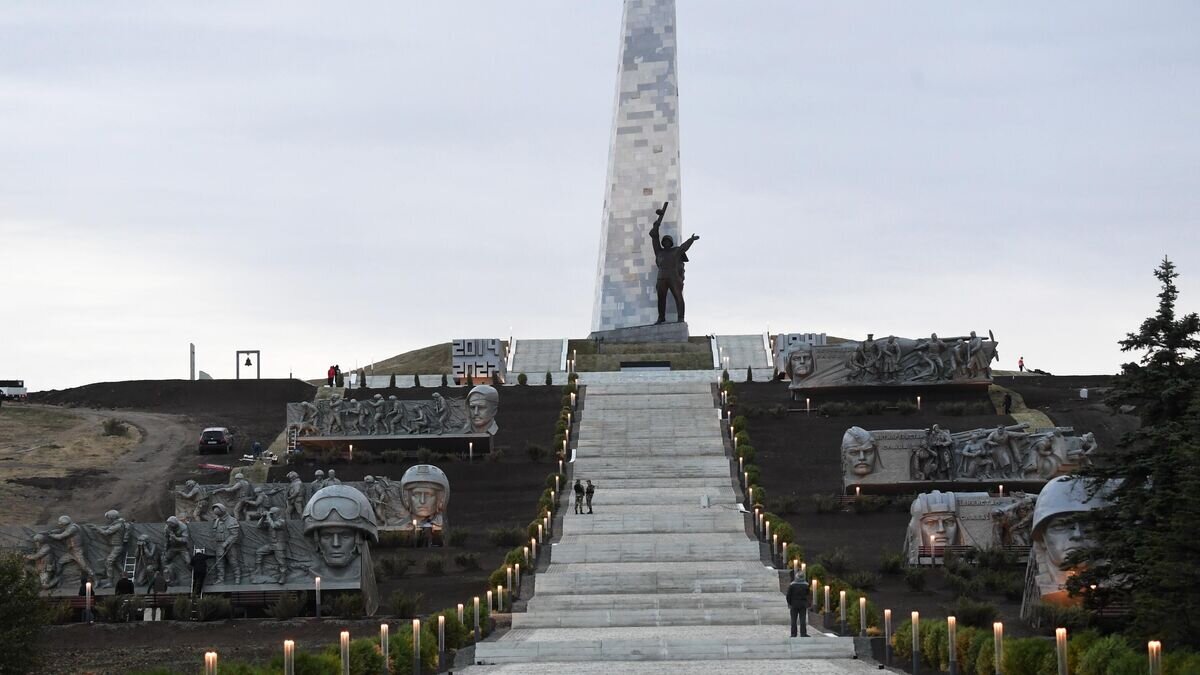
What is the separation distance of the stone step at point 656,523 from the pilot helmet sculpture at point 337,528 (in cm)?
702

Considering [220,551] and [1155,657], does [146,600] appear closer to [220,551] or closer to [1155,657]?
[220,551]

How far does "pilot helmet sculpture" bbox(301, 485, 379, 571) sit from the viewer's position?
30.2 m

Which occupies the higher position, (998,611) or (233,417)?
(233,417)

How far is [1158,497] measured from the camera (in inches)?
821

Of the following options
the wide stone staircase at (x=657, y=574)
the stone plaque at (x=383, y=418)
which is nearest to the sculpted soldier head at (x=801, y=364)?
the wide stone staircase at (x=657, y=574)

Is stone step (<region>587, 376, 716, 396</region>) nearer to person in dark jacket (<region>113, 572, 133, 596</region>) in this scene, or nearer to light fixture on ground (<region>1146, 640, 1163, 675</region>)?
person in dark jacket (<region>113, 572, 133, 596</region>)

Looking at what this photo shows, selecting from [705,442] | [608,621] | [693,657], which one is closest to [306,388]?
[705,442]

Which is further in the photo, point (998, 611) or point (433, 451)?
point (433, 451)

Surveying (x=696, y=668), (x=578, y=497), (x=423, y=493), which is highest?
(x=423, y=493)

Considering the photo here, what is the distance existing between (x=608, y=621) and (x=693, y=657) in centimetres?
467

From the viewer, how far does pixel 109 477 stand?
46.2 meters

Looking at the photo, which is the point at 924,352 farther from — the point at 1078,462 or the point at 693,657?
the point at 693,657

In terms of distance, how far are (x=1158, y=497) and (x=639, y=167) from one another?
48.4m

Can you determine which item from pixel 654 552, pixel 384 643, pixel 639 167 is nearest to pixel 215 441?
pixel 654 552
